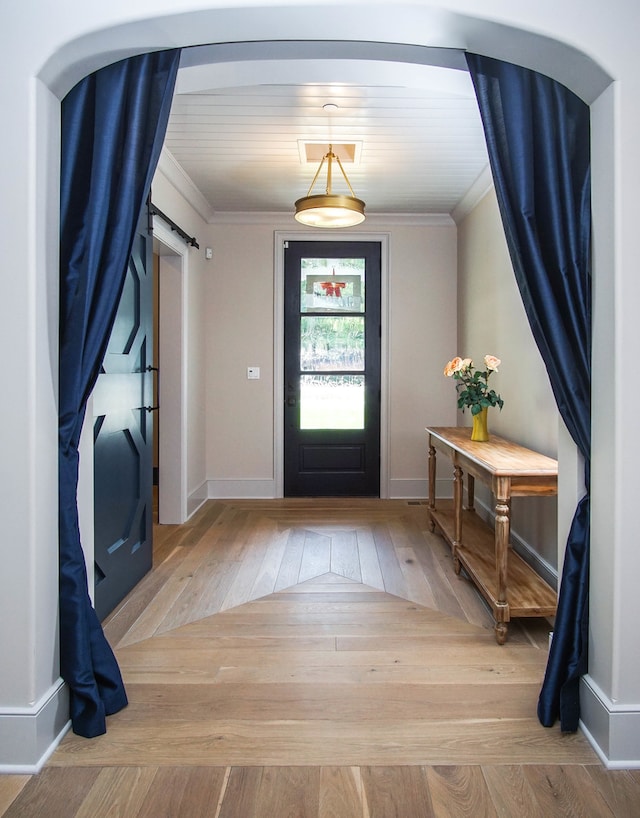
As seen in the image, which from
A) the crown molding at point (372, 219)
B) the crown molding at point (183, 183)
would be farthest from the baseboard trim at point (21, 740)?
the crown molding at point (372, 219)

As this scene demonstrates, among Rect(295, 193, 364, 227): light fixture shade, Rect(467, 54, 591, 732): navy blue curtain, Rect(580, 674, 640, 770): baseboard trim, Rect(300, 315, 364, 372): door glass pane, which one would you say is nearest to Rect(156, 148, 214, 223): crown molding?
Rect(295, 193, 364, 227): light fixture shade

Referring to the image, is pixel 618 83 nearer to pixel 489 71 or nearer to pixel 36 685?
pixel 489 71

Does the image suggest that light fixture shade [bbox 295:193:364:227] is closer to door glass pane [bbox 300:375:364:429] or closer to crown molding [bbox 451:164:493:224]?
crown molding [bbox 451:164:493:224]

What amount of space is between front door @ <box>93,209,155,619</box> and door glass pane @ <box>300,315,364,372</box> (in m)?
2.21

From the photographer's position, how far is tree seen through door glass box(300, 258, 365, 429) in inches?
219

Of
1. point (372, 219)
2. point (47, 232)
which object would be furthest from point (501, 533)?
point (372, 219)

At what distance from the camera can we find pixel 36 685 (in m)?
1.78

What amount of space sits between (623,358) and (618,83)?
0.80 metres

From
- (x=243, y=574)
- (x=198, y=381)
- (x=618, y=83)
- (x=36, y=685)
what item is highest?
(x=618, y=83)

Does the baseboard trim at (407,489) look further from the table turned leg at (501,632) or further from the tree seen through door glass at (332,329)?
the table turned leg at (501,632)

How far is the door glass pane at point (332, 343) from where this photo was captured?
18.3 ft

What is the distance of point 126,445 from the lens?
3193 millimetres

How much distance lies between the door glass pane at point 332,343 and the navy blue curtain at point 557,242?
3.60 m

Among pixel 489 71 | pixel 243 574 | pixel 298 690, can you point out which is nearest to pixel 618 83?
pixel 489 71
